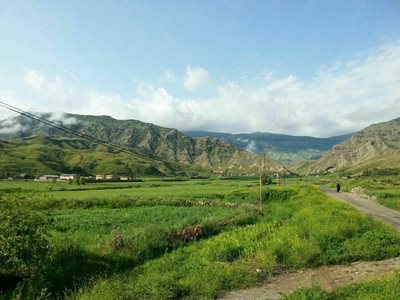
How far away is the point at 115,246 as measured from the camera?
2227cm

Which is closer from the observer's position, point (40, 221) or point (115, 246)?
point (40, 221)

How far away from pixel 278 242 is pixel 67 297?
1323 cm

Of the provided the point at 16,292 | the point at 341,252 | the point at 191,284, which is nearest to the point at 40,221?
the point at 16,292

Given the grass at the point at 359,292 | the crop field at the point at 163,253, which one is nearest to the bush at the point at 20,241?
the crop field at the point at 163,253

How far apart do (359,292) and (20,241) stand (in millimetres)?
13992

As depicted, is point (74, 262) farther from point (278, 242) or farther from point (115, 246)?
point (278, 242)

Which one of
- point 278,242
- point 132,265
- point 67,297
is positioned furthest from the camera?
point 278,242

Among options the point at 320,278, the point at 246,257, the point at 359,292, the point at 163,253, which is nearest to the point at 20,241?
the point at 163,253

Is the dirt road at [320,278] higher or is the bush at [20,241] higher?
the bush at [20,241]

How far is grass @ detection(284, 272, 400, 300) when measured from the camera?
13.1 metres

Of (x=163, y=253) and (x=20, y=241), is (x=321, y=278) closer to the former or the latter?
(x=163, y=253)

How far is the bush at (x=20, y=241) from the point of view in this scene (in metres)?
15.4

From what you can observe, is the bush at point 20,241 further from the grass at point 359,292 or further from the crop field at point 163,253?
the grass at point 359,292

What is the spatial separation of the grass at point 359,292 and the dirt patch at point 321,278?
1.06m
